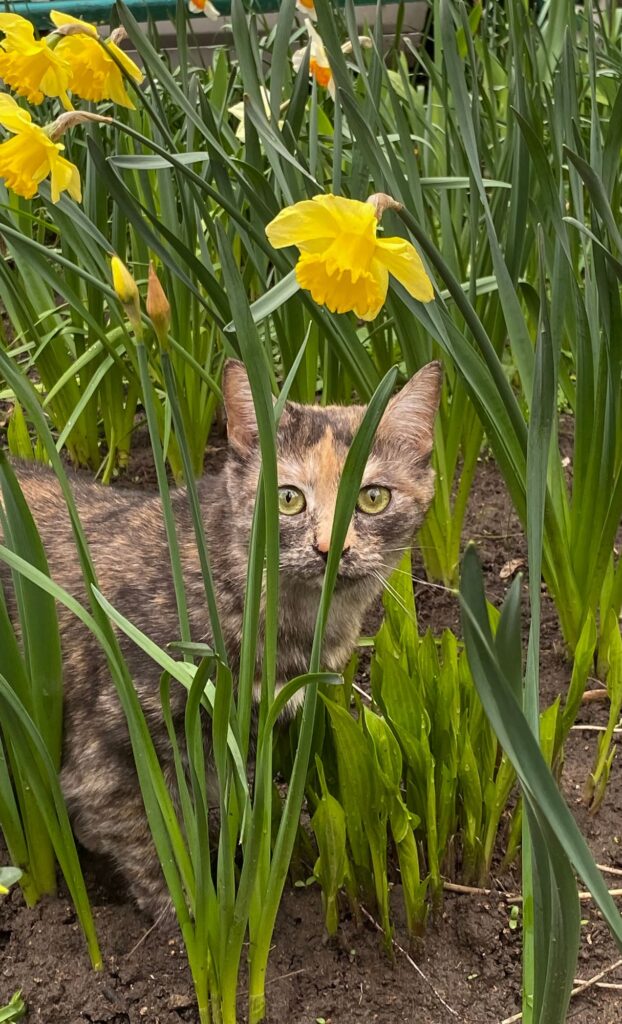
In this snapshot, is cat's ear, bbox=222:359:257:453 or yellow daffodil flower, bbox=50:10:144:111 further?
cat's ear, bbox=222:359:257:453

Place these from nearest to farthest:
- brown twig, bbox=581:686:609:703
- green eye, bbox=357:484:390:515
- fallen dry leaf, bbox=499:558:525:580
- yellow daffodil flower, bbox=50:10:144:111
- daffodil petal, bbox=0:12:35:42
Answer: daffodil petal, bbox=0:12:35:42 → yellow daffodil flower, bbox=50:10:144:111 → green eye, bbox=357:484:390:515 → brown twig, bbox=581:686:609:703 → fallen dry leaf, bbox=499:558:525:580

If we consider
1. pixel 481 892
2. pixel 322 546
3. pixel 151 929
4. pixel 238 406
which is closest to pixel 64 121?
pixel 238 406

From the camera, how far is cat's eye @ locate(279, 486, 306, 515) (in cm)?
166

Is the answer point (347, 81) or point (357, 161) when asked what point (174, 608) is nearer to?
point (347, 81)

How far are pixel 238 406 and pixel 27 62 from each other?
65 centimetres

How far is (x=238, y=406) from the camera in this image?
5.53 ft

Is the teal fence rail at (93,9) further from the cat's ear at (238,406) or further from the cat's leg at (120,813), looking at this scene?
the cat's leg at (120,813)

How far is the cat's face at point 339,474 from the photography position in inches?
62.7

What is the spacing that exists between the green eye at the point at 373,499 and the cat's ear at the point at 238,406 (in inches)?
9.2

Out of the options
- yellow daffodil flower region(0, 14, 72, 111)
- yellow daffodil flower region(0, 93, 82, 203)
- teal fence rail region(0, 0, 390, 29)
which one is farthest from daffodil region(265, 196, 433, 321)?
teal fence rail region(0, 0, 390, 29)

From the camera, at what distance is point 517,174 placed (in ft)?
6.04

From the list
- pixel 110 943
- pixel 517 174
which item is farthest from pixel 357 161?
pixel 110 943

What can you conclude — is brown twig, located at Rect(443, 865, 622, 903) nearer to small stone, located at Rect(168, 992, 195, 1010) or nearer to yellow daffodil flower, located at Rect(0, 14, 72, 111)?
small stone, located at Rect(168, 992, 195, 1010)

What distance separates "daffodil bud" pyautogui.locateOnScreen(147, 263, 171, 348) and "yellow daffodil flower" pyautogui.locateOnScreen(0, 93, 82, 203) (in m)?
0.45
